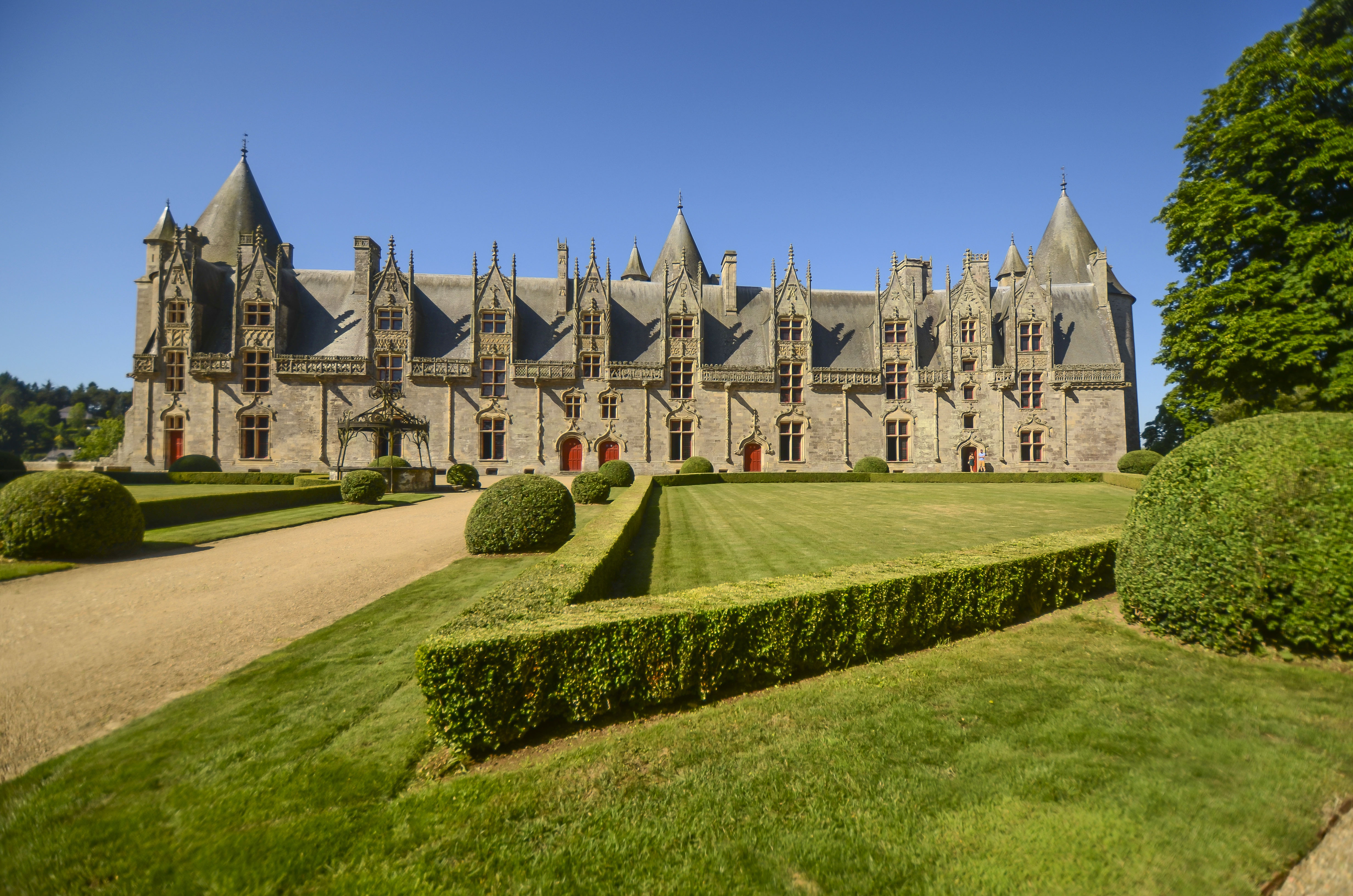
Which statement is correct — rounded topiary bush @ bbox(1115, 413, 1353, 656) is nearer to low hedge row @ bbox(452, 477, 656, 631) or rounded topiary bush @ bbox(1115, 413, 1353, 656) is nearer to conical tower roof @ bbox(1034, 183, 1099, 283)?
low hedge row @ bbox(452, 477, 656, 631)

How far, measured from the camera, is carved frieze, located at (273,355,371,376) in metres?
32.5

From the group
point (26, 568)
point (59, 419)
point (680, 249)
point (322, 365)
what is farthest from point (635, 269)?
point (59, 419)

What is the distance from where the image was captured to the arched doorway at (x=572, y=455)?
3425cm

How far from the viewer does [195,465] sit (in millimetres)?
28812

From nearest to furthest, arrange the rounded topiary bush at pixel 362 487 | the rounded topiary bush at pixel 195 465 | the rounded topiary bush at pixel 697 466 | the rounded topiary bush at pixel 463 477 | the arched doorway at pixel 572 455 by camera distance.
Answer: the rounded topiary bush at pixel 362 487 → the rounded topiary bush at pixel 463 477 → the rounded topiary bush at pixel 195 465 → the rounded topiary bush at pixel 697 466 → the arched doorway at pixel 572 455

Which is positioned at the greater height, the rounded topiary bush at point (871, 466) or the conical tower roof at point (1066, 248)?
the conical tower roof at point (1066, 248)

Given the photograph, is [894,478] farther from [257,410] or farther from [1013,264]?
[257,410]

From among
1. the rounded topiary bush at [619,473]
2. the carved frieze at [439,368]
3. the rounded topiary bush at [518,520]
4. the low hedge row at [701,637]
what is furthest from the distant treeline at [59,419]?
the low hedge row at [701,637]

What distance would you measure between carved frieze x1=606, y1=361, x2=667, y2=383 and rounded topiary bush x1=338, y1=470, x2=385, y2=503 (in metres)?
16.2

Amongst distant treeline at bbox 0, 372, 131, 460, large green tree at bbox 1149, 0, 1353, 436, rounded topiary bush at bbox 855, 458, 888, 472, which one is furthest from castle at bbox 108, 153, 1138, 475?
distant treeline at bbox 0, 372, 131, 460

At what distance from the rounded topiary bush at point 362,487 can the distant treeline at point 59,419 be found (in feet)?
192

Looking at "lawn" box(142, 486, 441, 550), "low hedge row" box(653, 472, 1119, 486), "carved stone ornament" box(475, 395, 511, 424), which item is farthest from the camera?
"carved stone ornament" box(475, 395, 511, 424)

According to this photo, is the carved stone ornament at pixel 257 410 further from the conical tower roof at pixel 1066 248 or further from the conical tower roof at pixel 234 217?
Result: the conical tower roof at pixel 1066 248

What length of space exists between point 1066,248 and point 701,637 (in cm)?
4645
